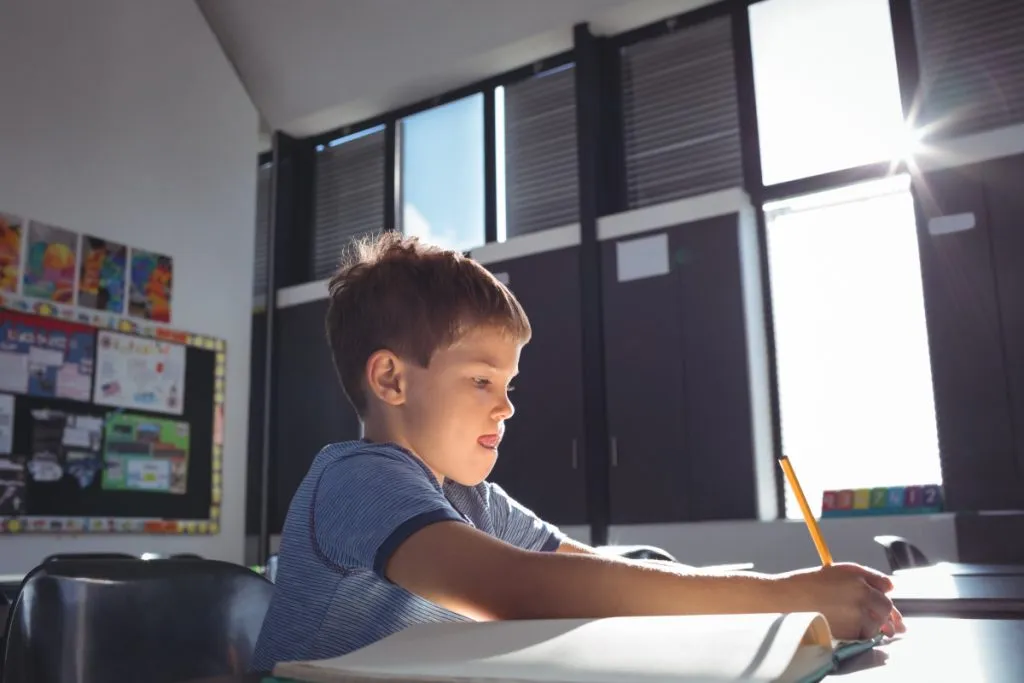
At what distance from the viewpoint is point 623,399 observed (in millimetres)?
4898

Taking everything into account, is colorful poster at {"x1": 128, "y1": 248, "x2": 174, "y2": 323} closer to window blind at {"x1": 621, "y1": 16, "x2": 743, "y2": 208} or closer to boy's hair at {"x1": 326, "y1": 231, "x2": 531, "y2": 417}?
window blind at {"x1": 621, "y1": 16, "x2": 743, "y2": 208}

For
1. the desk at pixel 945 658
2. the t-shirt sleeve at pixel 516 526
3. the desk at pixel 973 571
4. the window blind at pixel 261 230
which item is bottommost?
the desk at pixel 973 571

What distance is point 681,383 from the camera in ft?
15.5

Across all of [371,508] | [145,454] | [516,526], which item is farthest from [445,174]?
[371,508]

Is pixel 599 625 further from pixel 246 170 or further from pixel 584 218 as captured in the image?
pixel 246 170

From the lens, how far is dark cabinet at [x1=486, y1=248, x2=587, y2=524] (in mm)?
4973

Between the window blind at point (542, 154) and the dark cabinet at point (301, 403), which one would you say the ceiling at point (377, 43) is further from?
the dark cabinet at point (301, 403)

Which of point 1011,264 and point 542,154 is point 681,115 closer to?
point 542,154

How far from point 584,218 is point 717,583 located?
14.9 feet

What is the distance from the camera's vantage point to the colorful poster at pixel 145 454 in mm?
5051

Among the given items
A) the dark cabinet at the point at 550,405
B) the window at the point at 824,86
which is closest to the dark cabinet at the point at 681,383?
the dark cabinet at the point at 550,405

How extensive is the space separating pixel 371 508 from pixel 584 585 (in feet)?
0.57

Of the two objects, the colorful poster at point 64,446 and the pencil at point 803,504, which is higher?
the colorful poster at point 64,446

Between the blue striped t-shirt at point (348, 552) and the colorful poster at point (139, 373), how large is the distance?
15.2 ft
